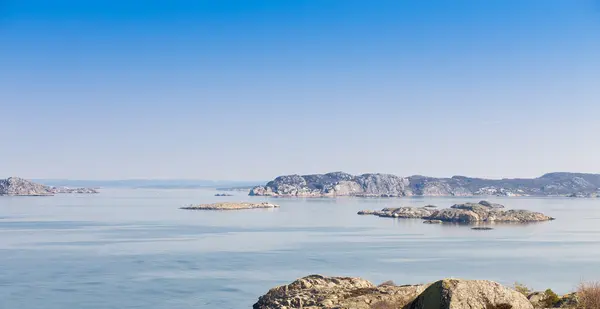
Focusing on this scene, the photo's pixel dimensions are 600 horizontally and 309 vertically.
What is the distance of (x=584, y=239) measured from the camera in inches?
3844

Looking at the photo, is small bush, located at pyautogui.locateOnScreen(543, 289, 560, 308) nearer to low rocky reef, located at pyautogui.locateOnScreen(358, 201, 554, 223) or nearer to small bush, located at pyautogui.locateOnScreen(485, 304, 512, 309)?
small bush, located at pyautogui.locateOnScreen(485, 304, 512, 309)

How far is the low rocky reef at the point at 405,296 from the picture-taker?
1784 centimetres

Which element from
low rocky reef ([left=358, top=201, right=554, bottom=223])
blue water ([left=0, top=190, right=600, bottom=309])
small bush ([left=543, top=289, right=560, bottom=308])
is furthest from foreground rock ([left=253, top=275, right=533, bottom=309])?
low rocky reef ([left=358, top=201, right=554, bottom=223])

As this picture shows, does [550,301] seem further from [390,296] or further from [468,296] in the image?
[468,296]

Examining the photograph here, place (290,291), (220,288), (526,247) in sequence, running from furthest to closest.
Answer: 1. (526,247)
2. (220,288)
3. (290,291)

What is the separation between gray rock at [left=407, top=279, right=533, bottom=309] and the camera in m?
17.6

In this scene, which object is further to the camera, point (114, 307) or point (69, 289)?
point (69, 289)

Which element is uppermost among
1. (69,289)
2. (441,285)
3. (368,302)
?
(441,285)

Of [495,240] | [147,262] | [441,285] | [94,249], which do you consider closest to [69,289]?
[147,262]

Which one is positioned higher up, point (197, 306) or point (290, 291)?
point (290, 291)

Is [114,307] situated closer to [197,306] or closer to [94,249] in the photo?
[197,306]

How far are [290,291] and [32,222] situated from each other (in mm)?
106237

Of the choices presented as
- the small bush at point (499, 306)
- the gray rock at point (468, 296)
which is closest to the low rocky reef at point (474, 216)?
the gray rock at point (468, 296)

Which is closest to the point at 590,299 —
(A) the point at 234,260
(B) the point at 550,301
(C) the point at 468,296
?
(B) the point at 550,301
